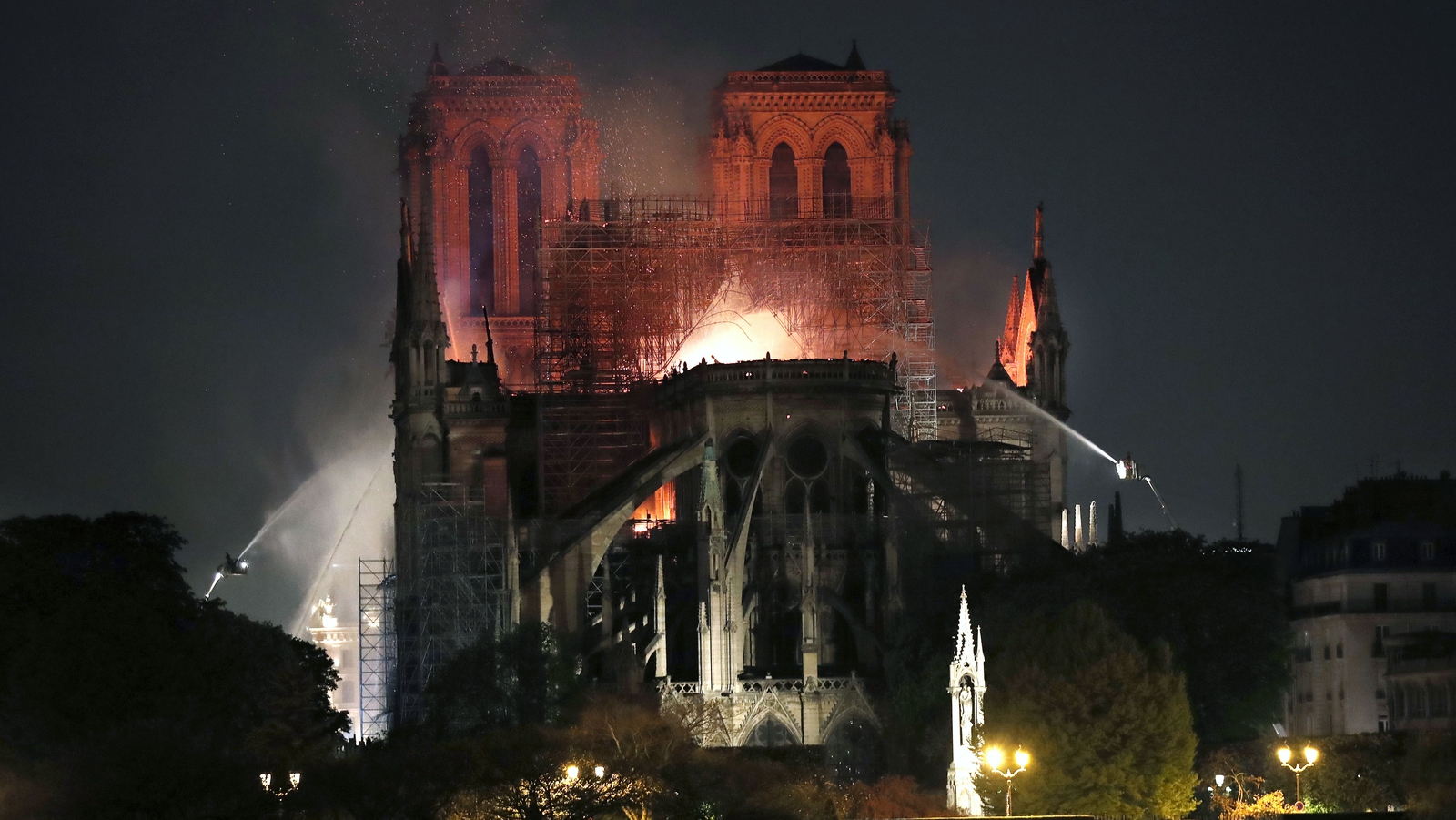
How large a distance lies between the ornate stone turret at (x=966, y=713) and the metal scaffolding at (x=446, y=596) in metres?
17.4

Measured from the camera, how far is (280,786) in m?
76.0

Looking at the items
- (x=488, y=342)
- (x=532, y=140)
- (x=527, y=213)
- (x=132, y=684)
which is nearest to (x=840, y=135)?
(x=532, y=140)

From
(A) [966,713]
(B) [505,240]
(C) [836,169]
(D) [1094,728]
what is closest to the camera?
(D) [1094,728]

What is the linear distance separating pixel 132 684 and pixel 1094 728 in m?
23.5

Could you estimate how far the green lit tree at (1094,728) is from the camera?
264 feet

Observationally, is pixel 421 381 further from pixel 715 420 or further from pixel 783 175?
pixel 783 175

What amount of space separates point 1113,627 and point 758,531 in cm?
1895

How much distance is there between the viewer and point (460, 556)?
9725 centimetres

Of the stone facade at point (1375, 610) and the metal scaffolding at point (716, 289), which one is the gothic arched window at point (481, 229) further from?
the stone facade at point (1375, 610)

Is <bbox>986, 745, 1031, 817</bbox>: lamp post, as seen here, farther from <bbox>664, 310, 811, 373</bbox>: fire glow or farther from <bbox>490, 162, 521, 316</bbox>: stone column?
<bbox>490, 162, 521, 316</bbox>: stone column

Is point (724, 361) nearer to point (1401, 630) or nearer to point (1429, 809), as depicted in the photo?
point (1401, 630)

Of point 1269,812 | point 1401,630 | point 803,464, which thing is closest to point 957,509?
point 803,464

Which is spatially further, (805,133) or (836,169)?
(836,169)

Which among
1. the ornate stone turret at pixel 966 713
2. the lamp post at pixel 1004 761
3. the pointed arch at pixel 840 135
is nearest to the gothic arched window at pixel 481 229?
the pointed arch at pixel 840 135
